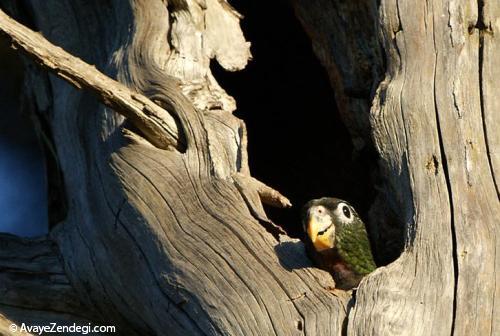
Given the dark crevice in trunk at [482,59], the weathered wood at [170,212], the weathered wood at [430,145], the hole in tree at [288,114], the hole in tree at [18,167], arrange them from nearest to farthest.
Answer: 1. the weathered wood at [430,145]
2. the weathered wood at [170,212]
3. the dark crevice in trunk at [482,59]
4. the hole in tree at [288,114]
5. the hole in tree at [18,167]

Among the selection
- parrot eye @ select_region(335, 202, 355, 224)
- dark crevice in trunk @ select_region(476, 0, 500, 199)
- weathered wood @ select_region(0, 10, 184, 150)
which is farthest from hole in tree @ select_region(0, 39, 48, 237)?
dark crevice in trunk @ select_region(476, 0, 500, 199)

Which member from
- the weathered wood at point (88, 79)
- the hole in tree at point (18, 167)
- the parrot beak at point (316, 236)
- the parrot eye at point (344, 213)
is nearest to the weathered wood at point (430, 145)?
the parrot eye at point (344, 213)

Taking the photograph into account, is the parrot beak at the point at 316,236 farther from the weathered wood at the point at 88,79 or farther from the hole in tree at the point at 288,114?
the hole in tree at the point at 288,114

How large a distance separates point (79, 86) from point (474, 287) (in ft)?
3.92

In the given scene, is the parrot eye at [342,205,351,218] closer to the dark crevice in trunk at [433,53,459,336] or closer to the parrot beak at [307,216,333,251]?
A: the parrot beak at [307,216,333,251]

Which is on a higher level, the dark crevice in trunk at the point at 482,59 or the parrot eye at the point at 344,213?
the dark crevice in trunk at the point at 482,59

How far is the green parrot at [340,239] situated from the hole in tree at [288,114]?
0.94m

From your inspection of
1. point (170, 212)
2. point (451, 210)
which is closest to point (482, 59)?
point (451, 210)

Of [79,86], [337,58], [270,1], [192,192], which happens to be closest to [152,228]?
[192,192]

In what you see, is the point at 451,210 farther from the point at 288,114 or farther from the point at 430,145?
the point at 288,114

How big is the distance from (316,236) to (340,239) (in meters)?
0.12

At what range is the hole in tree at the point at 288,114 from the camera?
383cm

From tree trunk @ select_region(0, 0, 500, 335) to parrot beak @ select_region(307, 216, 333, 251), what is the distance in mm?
97

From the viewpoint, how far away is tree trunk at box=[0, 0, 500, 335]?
2.37 metres
